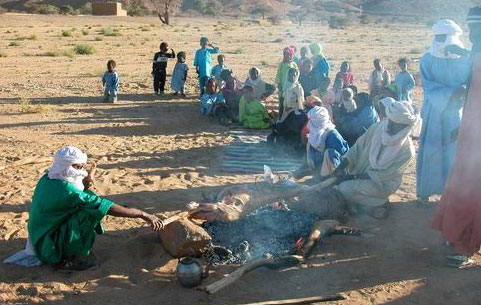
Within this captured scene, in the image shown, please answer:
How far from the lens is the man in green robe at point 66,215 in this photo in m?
4.39

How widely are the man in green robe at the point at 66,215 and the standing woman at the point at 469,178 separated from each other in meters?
2.40

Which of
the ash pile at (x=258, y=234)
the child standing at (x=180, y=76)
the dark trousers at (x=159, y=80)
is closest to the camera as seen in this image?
the ash pile at (x=258, y=234)

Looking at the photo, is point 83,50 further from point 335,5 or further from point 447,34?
point 335,5

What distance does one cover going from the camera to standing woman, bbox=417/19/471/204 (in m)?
5.82

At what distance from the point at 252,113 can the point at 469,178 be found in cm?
587

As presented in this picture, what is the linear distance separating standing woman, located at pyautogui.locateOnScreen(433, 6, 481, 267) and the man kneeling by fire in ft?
3.46

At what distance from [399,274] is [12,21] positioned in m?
39.0

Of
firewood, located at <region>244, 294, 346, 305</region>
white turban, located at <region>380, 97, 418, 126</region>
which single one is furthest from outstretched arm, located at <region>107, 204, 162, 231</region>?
white turban, located at <region>380, 97, 418, 126</region>

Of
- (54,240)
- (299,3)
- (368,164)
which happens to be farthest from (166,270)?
(299,3)

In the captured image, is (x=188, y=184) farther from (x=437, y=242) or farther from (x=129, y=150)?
(x=437, y=242)

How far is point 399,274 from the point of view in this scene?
465 centimetres

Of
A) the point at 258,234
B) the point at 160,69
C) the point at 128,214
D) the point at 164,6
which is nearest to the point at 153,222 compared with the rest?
the point at 128,214

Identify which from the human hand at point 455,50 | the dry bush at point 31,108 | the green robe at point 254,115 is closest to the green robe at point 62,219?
the human hand at point 455,50

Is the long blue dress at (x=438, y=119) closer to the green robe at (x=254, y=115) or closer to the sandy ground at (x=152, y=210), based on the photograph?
the sandy ground at (x=152, y=210)
